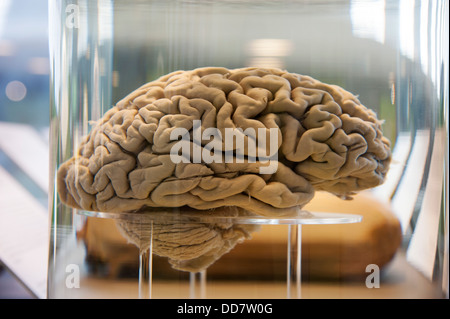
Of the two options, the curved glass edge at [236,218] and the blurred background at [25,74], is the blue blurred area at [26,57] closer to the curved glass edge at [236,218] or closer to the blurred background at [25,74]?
the blurred background at [25,74]

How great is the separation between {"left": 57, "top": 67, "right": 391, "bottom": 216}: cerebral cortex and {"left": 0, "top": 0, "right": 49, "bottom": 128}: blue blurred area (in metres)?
1.35

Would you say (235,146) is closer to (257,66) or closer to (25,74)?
(257,66)

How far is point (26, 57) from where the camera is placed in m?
2.14

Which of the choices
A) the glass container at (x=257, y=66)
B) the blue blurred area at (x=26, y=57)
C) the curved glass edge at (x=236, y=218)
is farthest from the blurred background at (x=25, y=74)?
the curved glass edge at (x=236, y=218)

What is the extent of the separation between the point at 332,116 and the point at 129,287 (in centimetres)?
46

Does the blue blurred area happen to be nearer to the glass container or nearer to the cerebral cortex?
the glass container

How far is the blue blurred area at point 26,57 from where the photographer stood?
2.11 m

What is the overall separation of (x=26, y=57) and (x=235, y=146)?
1595 millimetres

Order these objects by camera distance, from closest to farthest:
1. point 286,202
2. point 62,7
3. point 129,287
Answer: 1. point 286,202
2. point 129,287
3. point 62,7

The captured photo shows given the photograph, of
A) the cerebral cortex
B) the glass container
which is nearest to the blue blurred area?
the glass container
